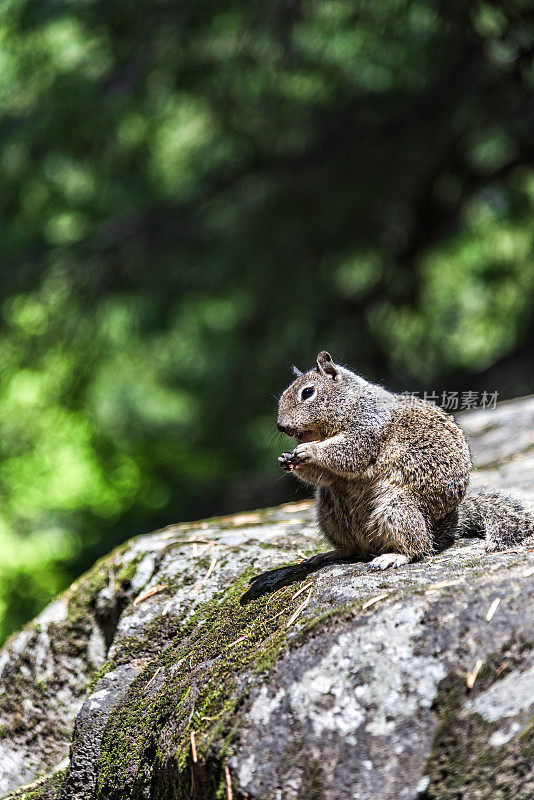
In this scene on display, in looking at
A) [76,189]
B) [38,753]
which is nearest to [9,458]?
[76,189]

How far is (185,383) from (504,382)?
208cm

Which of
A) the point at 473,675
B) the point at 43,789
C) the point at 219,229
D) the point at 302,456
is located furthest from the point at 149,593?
the point at 219,229

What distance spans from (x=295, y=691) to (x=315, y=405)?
98cm

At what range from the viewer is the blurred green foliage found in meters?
4.07

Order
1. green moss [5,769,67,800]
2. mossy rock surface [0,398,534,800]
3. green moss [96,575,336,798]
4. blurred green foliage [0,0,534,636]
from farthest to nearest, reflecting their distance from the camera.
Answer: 1. blurred green foliage [0,0,534,636]
2. green moss [5,769,67,800]
3. green moss [96,575,336,798]
4. mossy rock surface [0,398,534,800]

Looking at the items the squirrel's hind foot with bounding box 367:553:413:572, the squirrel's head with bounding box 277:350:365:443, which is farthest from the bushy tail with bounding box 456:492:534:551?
the squirrel's head with bounding box 277:350:365:443

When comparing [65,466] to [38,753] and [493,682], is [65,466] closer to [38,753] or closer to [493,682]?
[38,753]

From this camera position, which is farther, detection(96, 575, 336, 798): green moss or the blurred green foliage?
the blurred green foliage

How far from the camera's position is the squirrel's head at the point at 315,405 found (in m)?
2.46

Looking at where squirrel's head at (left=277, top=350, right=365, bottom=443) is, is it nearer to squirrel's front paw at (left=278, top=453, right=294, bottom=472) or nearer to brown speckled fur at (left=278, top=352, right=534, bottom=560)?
brown speckled fur at (left=278, top=352, right=534, bottom=560)

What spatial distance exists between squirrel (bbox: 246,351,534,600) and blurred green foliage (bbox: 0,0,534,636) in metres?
2.26

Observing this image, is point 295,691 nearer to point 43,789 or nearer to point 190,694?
point 190,694

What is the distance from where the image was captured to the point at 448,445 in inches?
92.7

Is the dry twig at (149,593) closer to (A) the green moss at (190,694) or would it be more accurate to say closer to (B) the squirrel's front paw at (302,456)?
(A) the green moss at (190,694)
